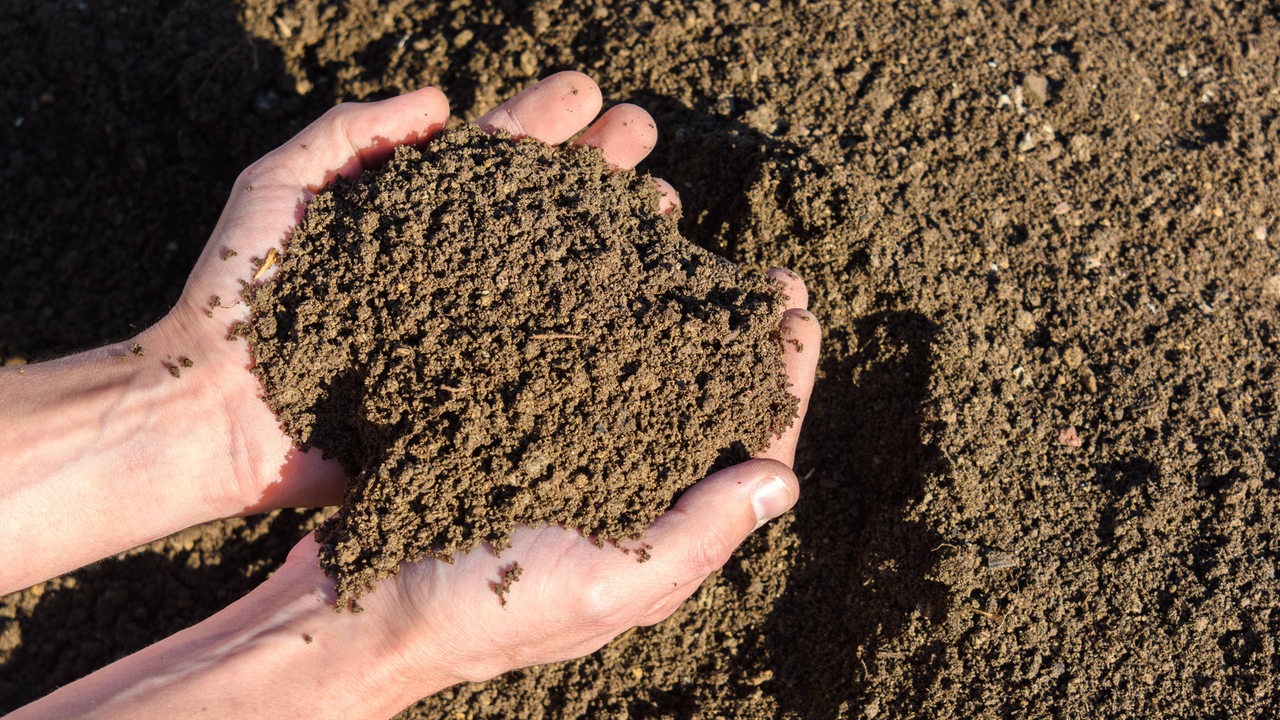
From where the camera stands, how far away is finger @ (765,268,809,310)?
245 cm

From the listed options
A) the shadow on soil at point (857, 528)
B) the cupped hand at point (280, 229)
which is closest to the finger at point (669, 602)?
the shadow on soil at point (857, 528)

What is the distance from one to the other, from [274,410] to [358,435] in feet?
0.79

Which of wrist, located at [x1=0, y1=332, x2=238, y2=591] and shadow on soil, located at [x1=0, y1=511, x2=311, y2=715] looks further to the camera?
shadow on soil, located at [x1=0, y1=511, x2=311, y2=715]

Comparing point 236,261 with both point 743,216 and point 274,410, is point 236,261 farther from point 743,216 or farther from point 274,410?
point 743,216

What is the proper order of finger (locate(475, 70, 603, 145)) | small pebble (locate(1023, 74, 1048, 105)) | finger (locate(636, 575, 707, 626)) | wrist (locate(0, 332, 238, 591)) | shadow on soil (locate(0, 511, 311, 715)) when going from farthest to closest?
small pebble (locate(1023, 74, 1048, 105)) → shadow on soil (locate(0, 511, 311, 715)) → finger (locate(475, 70, 603, 145)) → wrist (locate(0, 332, 238, 591)) → finger (locate(636, 575, 707, 626))

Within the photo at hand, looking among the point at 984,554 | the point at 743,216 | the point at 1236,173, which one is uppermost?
the point at 743,216

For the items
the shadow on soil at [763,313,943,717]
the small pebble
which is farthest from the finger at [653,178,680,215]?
the small pebble

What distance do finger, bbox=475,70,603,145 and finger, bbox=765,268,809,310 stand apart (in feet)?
2.36

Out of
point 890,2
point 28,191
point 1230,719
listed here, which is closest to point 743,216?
Answer: point 890,2

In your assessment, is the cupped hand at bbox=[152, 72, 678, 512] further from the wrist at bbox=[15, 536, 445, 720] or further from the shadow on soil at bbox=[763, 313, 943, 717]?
the shadow on soil at bbox=[763, 313, 943, 717]

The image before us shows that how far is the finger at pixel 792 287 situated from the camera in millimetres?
2446

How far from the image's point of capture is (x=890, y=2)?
314 cm

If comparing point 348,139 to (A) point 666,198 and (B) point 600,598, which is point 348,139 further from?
(B) point 600,598

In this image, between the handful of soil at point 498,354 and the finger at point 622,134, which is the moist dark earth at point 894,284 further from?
the handful of soil at point 498,354
